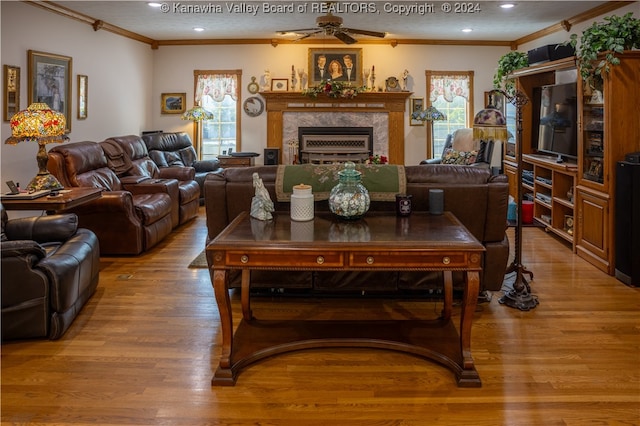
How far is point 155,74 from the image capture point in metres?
9.07

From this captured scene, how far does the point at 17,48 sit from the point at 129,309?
3.49m

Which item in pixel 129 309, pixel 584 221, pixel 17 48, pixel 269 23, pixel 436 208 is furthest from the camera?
pixel 269 23

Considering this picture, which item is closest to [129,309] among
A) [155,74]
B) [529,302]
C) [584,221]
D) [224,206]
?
[224,206]

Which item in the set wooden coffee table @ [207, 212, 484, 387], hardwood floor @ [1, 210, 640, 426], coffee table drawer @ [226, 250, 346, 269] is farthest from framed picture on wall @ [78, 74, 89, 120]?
coffee table drawer @ [226, 250, 346, 269]

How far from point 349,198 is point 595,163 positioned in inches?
114

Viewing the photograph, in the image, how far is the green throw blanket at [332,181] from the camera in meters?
3.30

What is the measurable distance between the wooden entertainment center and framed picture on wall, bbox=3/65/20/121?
15.9ft

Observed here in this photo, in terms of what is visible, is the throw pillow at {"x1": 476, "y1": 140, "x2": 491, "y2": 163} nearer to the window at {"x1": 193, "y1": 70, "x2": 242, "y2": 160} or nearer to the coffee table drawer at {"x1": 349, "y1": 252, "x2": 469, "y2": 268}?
the window at {"x1": 193, "y1": 70, "x2": 242, "y2": 160}

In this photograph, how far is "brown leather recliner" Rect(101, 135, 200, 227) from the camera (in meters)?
6.11

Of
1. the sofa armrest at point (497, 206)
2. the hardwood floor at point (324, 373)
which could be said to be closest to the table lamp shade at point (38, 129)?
the hardwood floor at point (324, 373)

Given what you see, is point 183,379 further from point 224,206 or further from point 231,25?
point 231,25

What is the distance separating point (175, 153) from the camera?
784cm

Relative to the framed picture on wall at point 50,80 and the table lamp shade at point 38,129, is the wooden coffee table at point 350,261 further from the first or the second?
the framed picture on wall at point 50,80

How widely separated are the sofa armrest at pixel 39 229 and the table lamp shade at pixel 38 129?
0.73 meters
